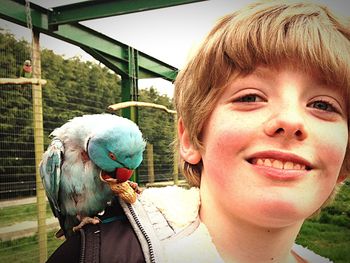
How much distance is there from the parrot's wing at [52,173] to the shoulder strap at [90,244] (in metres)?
0.26

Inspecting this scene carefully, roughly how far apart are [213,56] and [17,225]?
62 centimetres

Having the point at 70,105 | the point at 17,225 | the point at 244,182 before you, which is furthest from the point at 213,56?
the point at 17,225

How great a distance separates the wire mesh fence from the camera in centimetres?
66

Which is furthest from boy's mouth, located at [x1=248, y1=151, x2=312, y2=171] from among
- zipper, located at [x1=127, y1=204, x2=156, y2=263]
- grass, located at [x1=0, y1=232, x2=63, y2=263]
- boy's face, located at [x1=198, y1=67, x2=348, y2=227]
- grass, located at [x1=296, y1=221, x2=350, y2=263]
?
grass, located at [x1=0, y1=232, x2=63, y2=263]

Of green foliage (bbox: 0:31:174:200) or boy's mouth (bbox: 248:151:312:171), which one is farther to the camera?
green foliage (bbox: 0:31:174:200)

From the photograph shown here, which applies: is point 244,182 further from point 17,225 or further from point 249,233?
point 17,225

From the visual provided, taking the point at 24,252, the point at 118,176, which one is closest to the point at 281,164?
the point at 118,176

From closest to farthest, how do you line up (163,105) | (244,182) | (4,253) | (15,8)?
1. (244,182)
2. (15,8)
3. (163,105)
4. (4,253)

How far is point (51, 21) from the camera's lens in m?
0.52

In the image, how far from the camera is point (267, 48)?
377mm

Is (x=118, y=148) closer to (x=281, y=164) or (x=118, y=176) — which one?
(x=118, y=176)

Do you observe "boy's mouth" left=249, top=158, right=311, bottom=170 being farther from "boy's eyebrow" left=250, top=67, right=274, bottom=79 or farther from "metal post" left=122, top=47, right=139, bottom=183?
"metal post" left=122, top=47, right=139, bottom=183

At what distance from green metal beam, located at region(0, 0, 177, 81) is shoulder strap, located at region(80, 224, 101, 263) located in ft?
0.81

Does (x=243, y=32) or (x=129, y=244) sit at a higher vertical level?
(x=243, y=32)
